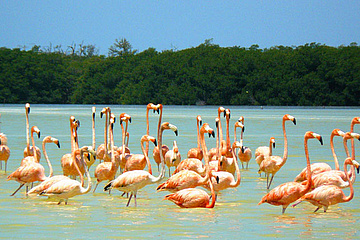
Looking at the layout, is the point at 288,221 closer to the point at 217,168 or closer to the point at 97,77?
the point at 217,168

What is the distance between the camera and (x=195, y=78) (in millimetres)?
70812

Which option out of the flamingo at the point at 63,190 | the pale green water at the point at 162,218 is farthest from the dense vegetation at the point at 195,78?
the flamingo at the point at 63,190

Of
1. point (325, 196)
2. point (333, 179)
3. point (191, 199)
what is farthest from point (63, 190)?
point (333, 179)

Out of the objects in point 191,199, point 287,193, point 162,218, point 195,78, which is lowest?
point 162,218

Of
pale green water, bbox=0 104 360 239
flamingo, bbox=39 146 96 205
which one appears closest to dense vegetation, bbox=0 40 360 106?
pale green water, bbox=0 104 360 239

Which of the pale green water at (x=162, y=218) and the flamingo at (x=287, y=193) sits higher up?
the flamingo at (x=287, y=193)

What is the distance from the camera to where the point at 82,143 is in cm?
1628

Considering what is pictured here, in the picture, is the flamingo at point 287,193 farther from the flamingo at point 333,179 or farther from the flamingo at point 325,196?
the flamingo at point 333,179

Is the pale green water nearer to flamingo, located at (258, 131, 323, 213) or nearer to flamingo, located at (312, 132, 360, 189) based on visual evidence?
flamingo, located at (258, 131, 323, 213)

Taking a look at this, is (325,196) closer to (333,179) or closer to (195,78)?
(333,179)

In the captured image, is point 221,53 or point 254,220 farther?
point 221,53

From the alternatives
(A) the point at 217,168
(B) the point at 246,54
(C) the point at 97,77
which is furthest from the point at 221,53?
(A) the point at 217,168

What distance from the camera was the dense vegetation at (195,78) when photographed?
210 ft

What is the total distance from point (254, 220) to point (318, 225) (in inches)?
29.6
